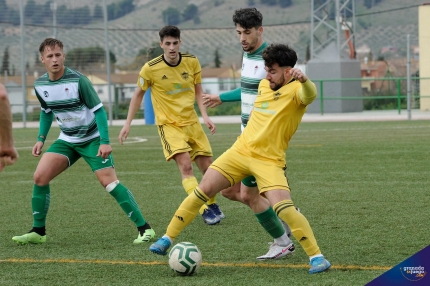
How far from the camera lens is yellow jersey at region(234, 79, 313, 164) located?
253 inches

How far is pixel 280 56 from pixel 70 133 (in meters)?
2.53

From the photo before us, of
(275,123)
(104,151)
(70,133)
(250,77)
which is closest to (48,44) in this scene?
(70,133)

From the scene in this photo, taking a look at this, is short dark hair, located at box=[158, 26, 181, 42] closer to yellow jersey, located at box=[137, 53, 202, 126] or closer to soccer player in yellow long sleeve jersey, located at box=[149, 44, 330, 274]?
yellow jersey, located at box=[137, 53, 202, 126]

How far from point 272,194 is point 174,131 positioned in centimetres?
321

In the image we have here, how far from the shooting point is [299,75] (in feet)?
20.0

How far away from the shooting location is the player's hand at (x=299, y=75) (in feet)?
19.9

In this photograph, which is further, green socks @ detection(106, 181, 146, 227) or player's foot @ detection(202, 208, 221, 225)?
player's foot @ detection(202, 208, 221, 225)

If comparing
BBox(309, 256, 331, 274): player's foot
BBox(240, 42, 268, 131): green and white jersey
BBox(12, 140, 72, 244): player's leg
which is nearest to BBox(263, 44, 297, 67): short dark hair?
BBox(240, 42, 268, 131): green and white jersey

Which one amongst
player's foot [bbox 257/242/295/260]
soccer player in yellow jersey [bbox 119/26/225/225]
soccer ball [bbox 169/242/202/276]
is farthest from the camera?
soccer player in yellow jersey [bbox 119/26/225/225]

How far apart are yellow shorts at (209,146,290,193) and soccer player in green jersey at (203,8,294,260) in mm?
465

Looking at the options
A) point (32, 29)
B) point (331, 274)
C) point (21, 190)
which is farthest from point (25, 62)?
point (331, 274)

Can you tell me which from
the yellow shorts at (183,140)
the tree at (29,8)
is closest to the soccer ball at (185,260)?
the yellow shorts at (183,140)

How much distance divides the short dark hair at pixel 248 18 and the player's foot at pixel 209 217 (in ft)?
7.12

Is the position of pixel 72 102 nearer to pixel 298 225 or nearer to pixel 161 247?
pixel 161 247
